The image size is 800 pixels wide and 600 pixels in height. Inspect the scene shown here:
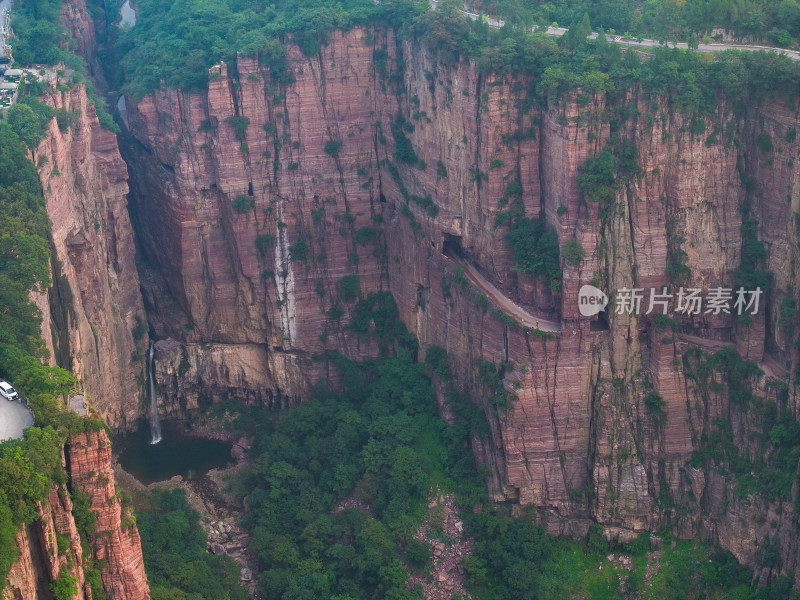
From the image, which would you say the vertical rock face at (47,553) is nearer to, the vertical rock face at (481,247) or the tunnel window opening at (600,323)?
the vertical rock face at (481,247)

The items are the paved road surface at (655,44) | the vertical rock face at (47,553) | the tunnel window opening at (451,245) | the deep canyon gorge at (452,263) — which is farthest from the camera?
the tunnel window opening at (451,245)

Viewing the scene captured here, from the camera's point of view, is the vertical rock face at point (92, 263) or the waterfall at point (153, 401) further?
the waterfall at point (153, 401)

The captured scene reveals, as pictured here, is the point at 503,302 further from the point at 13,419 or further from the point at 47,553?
the point at 47,553

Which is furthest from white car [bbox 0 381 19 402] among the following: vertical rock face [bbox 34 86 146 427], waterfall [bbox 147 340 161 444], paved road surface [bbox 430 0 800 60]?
paved road surface [bbox 430 0 800 60]

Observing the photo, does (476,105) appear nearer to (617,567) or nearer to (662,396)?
(662,396)

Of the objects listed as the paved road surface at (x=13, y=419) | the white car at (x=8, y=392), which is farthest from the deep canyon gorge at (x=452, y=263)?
the white car at (x=8, y=392)

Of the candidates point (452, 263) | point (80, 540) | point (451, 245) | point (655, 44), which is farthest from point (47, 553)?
point (655, 44)

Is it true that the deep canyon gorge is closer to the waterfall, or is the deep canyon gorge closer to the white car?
the waterfall
